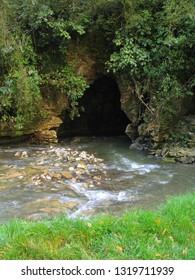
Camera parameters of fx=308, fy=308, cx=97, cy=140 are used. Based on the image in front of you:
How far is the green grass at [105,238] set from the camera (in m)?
2.90

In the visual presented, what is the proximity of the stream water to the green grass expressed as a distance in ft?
4.93

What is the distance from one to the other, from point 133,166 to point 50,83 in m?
4.24

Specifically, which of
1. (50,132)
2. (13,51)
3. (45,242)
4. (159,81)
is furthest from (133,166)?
(45,242)

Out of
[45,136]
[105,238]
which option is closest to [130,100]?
[45,136]

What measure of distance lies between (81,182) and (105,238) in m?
3.59

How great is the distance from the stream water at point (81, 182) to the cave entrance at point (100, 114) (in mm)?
4373

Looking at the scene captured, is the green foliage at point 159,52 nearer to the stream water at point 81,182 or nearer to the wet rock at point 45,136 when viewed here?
the stream water at point 81,182

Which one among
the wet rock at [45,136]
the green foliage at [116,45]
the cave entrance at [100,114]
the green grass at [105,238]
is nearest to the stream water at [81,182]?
the wet rock at [45,136]

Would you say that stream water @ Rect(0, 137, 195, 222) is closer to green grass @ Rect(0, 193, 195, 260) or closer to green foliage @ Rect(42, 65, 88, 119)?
green grass @ Rect(0, 193, 195, 260)

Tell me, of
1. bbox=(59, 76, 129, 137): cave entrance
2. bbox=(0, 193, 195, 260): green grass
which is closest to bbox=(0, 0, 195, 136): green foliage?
bbox=(59, 76, 129, 137): cave entrance

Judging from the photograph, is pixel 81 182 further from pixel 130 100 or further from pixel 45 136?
pixel 130 100

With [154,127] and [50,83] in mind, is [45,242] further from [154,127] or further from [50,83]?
[50,83]

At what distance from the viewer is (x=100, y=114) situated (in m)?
15.5

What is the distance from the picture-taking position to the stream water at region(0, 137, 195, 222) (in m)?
5.29
